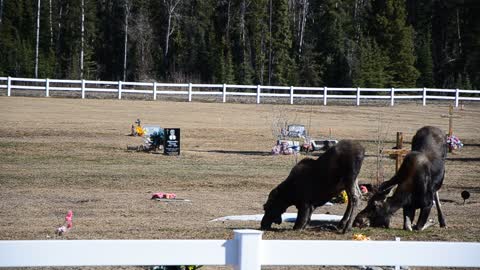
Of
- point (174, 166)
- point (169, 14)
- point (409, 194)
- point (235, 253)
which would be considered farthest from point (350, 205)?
point (169, 14)

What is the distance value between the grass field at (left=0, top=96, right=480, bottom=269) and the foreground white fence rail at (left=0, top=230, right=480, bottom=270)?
6.44m

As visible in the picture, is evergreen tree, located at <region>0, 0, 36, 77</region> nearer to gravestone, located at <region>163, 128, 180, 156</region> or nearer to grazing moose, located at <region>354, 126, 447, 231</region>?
gravestone, located at <region>163, 128, 180, 156</region>

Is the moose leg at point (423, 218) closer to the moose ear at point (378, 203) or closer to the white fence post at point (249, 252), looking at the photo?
the moose ear at point (378, 203)

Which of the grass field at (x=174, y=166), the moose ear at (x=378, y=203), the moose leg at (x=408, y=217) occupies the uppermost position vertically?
the moose ear at (x=378, y=203)

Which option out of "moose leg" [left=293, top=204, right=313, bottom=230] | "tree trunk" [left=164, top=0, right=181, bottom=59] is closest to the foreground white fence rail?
"moose leg" [left=293, top=204, right=313, bottom=230]

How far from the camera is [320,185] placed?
47.7 feet

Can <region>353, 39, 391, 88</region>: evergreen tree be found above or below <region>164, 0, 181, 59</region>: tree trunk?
below

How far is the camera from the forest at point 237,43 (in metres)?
66.2

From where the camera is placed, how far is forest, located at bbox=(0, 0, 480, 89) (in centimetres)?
6625

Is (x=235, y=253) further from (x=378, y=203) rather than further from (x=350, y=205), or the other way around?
(x=378, y=203)

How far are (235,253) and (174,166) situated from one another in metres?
21.1

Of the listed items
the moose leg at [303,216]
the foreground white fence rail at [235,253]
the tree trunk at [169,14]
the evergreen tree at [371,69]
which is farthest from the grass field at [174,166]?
the tree trunk at [169,14]

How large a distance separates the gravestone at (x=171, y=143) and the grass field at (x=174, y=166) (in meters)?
0.30

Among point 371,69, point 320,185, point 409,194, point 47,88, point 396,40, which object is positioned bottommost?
point 409,194
